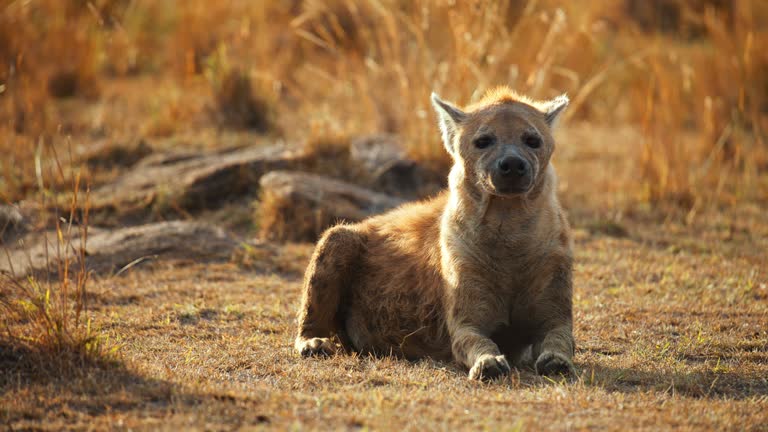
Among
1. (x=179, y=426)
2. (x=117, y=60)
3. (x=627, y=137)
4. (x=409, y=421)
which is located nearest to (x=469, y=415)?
(x=409, y=421)

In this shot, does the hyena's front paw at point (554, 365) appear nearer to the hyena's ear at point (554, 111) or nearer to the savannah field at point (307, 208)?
the savannah field at point (307, 208)

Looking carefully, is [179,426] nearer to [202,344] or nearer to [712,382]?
[202,344]

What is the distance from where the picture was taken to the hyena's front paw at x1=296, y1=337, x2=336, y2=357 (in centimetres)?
507

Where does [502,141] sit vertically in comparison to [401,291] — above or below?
above

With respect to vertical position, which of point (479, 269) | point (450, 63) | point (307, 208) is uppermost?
point (450, 63)

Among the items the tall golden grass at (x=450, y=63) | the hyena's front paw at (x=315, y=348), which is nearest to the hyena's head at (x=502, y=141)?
the hyena's front paw at (x=315, y=348)

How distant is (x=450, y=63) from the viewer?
30.6 feet

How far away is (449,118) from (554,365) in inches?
Answer: 62.2

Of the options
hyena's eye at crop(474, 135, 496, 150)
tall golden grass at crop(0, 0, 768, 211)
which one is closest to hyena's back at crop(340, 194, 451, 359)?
hyena's eye at crop(474, 135, 496, 150)

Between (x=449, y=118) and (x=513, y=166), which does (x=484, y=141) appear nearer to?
(x=513, y=166)

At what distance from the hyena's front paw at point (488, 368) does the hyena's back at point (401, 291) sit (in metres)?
0.61

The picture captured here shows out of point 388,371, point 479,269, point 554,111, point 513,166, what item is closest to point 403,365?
point 388,371

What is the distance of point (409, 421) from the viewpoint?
3670 mm

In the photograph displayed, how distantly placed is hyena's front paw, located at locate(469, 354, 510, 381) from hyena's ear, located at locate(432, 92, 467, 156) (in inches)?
52.3
